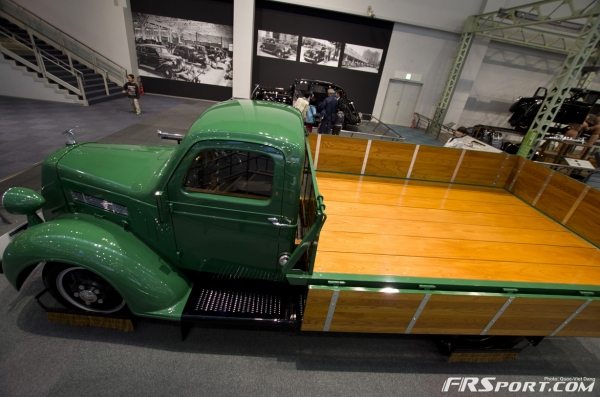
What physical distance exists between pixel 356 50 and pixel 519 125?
8275 mm

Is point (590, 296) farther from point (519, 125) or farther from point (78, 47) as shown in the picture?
point (78, 47)

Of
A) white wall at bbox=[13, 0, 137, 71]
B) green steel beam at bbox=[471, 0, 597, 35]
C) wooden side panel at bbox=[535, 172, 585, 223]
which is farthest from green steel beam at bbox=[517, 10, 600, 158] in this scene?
white wall at bbox=[13, 0, 137, 71]

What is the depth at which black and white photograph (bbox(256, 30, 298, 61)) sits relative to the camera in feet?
44.1

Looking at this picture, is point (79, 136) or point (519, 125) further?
point (519, 125)

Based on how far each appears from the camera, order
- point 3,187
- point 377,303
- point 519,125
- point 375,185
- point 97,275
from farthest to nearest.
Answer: point 519,125
point 3,187
point 375,185
point 97,275
point 377,303

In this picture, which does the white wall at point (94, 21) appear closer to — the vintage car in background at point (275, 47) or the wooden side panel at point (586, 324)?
the vintage car in background at point (275, 47)

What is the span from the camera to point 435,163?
4.33 metres

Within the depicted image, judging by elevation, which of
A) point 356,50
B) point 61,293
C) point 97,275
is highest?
point 356,50

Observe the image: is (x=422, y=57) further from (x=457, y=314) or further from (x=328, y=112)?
(x=457, y=314)

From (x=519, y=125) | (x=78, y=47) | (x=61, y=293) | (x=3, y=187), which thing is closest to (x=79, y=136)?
(x=3, y=187)

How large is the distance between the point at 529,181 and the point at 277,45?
505 inches

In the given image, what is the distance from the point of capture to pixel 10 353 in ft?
7.55

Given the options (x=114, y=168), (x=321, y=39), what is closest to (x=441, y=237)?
(x=114, y=168)

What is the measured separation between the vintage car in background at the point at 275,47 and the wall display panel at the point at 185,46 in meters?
1.68
